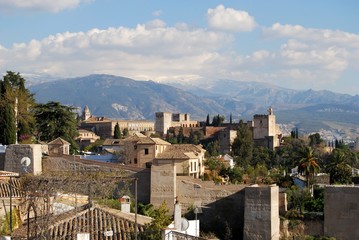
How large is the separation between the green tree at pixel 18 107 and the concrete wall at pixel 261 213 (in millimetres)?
14313

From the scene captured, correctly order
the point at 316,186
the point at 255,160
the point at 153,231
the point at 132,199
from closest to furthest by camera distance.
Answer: the point at 153,231
the point at 132,199
the point at 316,186
the point at 255,160

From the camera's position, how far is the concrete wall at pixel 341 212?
31.5 metres

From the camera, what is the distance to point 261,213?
1217 inches

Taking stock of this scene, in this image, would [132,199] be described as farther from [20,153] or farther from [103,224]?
[103,224]

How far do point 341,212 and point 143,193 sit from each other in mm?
9008

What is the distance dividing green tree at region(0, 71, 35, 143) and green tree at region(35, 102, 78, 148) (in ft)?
4.17

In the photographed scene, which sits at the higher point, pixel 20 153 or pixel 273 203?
pixel 20 153

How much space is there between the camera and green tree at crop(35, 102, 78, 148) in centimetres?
4516

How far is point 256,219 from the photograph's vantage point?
31031mm

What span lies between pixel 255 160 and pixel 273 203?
3385cm

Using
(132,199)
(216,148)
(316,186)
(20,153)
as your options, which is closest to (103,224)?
(132,199)

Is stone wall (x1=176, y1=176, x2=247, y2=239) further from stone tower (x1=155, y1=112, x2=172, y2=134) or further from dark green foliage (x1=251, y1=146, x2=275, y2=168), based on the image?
stone tower (x1=155, y1=112, x2=172, y2=134)

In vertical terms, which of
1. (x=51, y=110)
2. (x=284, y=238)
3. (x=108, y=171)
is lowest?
(x=284, y=238)

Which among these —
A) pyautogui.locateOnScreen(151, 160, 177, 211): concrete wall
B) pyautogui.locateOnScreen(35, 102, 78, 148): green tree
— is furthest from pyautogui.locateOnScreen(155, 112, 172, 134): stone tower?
pyautogui.locateOnScreen(151, 160, 177, 211): concrete wall
